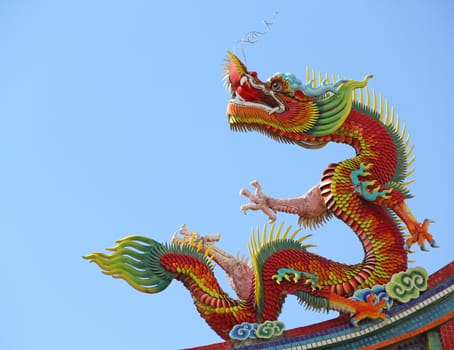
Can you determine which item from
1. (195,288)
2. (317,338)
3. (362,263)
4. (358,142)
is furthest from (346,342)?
(358,142)

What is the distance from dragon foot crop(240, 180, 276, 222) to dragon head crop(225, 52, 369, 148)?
0.65 meters

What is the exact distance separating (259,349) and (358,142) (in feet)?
8.89

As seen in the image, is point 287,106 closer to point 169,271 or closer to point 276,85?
point 276,85

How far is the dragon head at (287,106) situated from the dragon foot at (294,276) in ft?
5.54

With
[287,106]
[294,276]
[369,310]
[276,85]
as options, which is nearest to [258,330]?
[294,276]

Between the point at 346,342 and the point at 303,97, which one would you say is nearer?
the point at 346,342

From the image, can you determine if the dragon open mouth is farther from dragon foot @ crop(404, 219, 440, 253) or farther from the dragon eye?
dragon foot @ crop(404, 219, 440, 253)

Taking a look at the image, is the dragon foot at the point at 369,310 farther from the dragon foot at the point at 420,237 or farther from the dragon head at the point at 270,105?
the dragon head at the point at 270,105

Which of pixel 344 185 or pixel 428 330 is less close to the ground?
pixel 344 185

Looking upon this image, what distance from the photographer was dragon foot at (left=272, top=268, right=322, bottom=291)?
34.5 feet

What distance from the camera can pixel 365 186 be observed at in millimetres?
11000

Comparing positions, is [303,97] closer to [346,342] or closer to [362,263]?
[362,263]

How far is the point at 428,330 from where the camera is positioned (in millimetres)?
10102

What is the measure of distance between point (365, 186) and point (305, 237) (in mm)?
849
